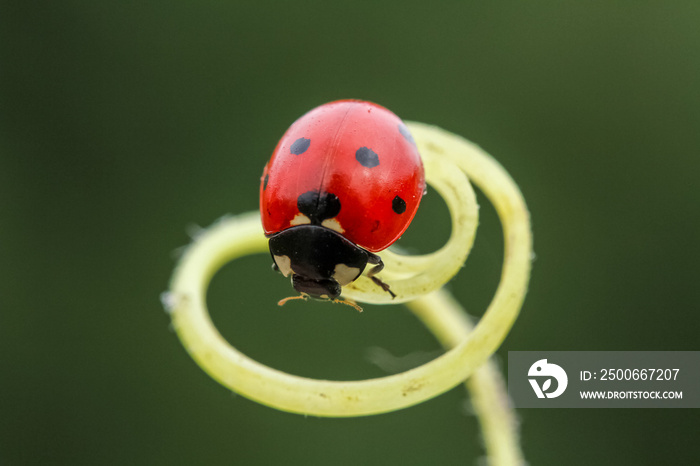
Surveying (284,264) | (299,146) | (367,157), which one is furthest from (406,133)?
(284,264)

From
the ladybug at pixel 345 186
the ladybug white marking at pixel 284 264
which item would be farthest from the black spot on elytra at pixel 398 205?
the ladybug white marking at pixel 284 264

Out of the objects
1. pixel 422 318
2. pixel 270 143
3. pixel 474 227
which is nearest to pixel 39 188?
pixel 270 143

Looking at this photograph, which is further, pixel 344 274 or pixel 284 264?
pixel 284 264

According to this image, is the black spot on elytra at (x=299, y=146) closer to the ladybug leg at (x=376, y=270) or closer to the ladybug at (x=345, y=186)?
the ladybug at (x=345, y=186)

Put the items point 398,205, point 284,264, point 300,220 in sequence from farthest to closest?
point 284,264, point 300,220, point 398,205

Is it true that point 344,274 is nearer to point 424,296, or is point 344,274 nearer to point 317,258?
point 317,258

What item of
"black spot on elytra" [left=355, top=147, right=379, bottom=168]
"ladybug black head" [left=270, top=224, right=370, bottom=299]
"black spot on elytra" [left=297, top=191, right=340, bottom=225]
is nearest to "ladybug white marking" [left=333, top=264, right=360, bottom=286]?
"ladybug black head" [left=270, top=224, right=370, bottom=299]

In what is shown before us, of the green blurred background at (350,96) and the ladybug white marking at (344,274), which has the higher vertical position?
the green blurred background at (350,96)
